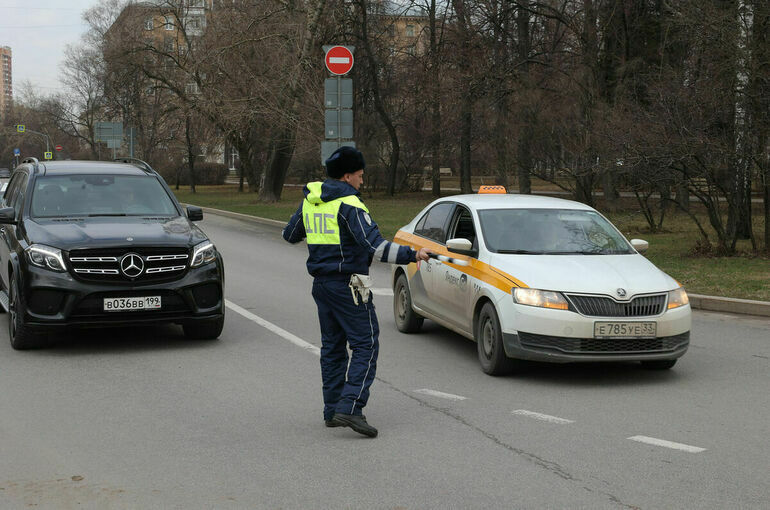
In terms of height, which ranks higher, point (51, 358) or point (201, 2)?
point (201, 2)

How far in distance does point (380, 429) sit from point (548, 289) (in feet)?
6.87

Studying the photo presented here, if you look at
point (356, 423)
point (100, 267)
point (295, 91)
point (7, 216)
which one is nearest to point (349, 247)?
point (356, 423)

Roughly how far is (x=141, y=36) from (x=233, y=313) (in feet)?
133

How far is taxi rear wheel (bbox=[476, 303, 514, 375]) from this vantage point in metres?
8.02

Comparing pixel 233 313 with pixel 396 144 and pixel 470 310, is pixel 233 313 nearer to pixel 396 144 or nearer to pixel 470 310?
pixel 470 310

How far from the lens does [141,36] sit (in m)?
49.3

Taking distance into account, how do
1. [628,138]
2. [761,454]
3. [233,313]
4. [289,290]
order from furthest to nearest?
[628,138], [289,290], [233,313], [761,454]

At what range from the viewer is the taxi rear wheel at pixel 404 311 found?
10.2 m

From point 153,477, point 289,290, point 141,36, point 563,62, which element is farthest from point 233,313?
point 141,36

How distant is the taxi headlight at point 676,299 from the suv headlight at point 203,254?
4.14 meters

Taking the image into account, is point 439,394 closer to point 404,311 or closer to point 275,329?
point 404,311

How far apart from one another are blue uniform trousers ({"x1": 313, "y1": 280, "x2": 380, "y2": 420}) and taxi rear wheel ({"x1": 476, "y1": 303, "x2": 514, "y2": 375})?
77.9 inches

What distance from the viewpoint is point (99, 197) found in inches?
408

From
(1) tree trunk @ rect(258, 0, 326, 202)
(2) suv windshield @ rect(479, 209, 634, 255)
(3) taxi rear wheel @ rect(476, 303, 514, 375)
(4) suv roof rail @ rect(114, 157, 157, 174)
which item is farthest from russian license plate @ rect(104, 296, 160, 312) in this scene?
(1) tree trunk @ rect(258, 0, 326, 202)
